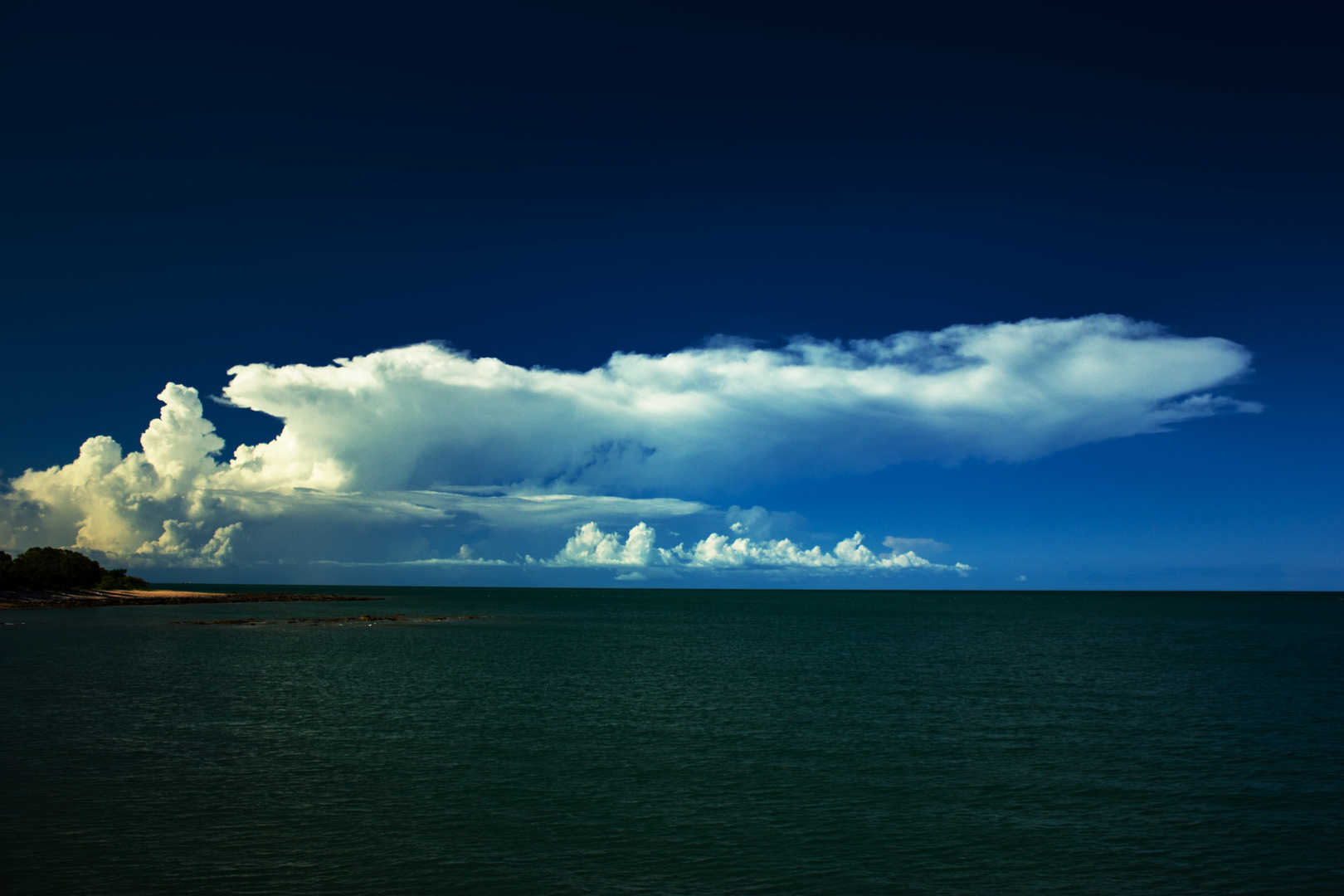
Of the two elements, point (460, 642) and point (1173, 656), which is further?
point (460, 642)

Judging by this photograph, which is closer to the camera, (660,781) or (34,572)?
(660,781)

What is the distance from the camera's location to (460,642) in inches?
4281

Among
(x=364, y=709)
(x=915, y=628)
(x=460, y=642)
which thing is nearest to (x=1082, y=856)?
(x=364, y=709)

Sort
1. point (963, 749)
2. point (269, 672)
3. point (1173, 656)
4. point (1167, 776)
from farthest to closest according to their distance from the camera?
point (1173, 656)
point (269, 672)
point (963, 749)
point (1167, 776)

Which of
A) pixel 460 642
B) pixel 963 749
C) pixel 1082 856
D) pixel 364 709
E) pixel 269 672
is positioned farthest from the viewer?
pixel 460 642

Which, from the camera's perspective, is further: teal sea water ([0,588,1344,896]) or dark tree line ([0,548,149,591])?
dark tree line ([0,548,149,591])

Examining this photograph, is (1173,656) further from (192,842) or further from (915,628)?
(192,842)

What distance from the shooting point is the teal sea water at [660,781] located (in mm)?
25000

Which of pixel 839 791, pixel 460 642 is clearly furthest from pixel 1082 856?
pixel 460 642

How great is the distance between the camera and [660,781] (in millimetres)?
35188

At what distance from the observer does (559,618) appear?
189 meters

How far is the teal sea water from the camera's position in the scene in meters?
25.0

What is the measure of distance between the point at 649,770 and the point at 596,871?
12352 millimetres

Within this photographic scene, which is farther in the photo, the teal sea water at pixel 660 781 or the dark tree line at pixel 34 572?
the dark tree line at pixel 34 572
